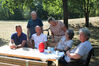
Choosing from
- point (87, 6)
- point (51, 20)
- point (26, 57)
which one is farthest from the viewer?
point (87, 6)

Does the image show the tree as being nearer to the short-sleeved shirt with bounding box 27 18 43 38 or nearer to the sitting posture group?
the short-sleeved shirt with bounding box 27 18 43 38

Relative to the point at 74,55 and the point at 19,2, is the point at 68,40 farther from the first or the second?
the point at 19,2

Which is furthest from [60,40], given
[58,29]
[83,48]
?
[83,48]

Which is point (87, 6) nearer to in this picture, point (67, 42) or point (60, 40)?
point (60, 40)

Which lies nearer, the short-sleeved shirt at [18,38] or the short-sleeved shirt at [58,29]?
the short-sleeved shirt at [18,38]

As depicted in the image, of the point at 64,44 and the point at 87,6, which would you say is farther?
the point at 87,6

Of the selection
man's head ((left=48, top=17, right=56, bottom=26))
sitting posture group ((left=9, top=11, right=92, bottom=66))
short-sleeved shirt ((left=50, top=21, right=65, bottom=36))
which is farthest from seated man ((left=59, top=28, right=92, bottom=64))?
short-sleeved shirt ((left=50, top=21, right=65, bottom=36))

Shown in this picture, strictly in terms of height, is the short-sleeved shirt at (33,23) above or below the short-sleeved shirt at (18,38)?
above

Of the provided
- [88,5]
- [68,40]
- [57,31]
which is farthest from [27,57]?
[88,5]

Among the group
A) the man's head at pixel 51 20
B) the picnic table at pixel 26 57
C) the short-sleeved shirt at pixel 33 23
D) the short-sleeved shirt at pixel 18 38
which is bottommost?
the picnic table at pixel 26 57

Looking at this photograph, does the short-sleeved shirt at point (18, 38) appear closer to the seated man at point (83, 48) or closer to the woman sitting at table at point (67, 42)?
the woman sitting at table at point (67, 42)

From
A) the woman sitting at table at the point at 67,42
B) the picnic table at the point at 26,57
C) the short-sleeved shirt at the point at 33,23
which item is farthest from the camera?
the short-sleeved shirt at the point at 33,23

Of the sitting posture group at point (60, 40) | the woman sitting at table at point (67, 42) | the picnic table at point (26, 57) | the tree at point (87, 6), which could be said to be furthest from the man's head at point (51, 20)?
the tree at point (87, 6)

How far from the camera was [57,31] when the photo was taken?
4.66 m
